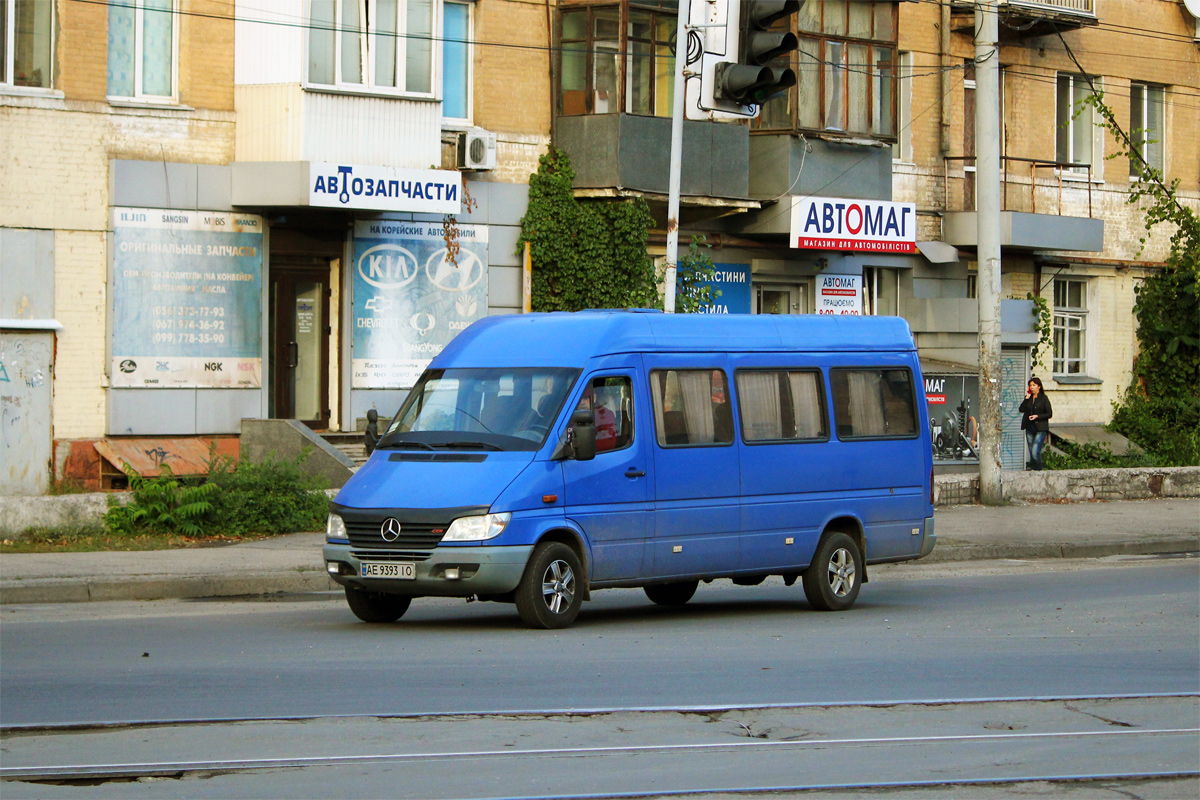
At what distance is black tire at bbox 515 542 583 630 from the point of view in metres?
10.9

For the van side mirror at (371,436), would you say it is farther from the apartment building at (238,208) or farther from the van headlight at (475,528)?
the apartment building at (238,208)

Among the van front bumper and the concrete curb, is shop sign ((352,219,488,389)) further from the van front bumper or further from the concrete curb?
the van front bumper

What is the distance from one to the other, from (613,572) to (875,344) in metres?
3.68

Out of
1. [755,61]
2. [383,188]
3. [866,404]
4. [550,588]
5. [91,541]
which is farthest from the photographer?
[383,188]

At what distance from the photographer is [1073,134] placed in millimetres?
31953

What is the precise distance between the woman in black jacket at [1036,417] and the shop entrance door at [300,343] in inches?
506

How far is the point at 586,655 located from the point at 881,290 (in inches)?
812

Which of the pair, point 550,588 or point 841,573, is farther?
point 841,573

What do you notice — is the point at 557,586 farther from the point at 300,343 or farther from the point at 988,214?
the point at 988,214

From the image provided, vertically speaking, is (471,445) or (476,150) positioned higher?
(476,150)

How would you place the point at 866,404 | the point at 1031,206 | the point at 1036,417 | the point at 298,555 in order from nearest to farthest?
the point at 866,404 < the point at 298,555 < the point at 1036,417 < the point at 1031,206

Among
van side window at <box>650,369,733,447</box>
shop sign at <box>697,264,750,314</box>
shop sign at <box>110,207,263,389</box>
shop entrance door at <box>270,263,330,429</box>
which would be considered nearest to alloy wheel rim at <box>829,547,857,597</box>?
van side window at <box>650,369,733,447</box>

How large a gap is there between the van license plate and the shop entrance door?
11.8 meters

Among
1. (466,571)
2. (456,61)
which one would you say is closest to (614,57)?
(456,61)
